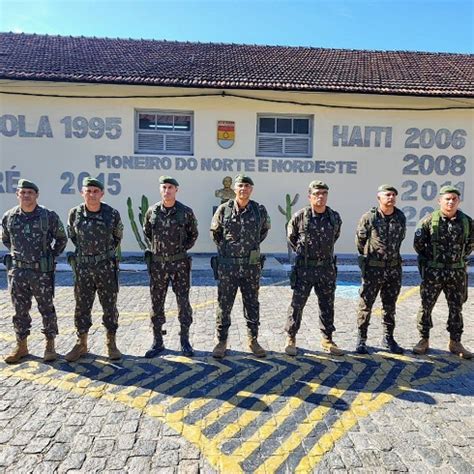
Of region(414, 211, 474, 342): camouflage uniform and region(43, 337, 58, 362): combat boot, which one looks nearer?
region(43, 337, 58, 362): combat boot

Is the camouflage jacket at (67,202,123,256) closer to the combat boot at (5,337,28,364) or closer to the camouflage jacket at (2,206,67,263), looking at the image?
the camouflage jacket at (2,206,67,263)

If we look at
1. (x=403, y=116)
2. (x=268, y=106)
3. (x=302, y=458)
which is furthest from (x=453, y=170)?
(x=302, y=458)

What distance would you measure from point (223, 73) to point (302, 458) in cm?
1017

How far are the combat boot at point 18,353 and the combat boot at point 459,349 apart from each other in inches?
180

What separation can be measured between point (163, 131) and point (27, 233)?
7.15 metres

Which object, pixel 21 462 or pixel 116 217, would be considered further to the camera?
pixel 116 217

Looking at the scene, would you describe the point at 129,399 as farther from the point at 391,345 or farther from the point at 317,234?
the point at 391,345

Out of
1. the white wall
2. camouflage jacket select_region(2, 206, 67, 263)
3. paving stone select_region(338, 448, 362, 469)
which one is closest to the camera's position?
paving stone select_region(338, 448, 362, 469)

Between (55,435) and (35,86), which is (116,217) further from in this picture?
(35,86)

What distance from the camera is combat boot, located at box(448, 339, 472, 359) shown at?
14.4 feet

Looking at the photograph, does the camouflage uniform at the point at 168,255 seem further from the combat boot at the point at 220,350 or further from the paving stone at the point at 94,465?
the paving stone at the point at 94,465

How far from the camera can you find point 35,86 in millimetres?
10055

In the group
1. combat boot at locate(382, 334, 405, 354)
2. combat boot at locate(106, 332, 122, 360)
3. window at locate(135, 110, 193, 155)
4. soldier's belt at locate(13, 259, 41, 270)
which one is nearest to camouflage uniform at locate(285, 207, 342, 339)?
combat boot at locate(382, 334, 405, 354)

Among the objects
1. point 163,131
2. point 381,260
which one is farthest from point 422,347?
point 163,131
